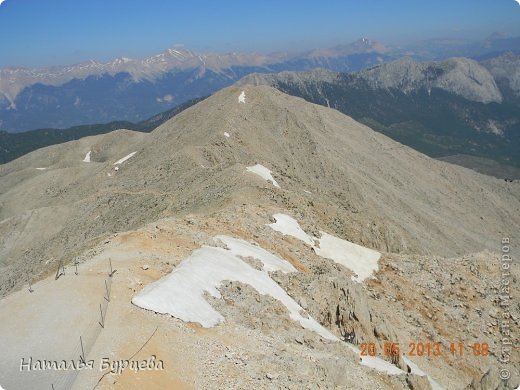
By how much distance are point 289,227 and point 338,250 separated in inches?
240

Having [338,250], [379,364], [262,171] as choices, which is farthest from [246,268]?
[262,171]

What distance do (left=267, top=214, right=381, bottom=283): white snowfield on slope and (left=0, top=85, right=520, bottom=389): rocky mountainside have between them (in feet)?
0.76

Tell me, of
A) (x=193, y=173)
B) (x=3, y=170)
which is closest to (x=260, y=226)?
(x=193, y=173)

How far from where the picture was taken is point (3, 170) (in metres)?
158

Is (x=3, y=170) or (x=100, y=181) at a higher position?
(x=100, y=181)

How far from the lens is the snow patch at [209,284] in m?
23.3

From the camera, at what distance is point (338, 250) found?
159ft

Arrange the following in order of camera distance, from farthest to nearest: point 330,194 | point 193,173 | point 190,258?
point 330,194 < point 193,173 < point 190,258

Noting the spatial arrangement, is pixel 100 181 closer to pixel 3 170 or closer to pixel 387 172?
pixel 387 172

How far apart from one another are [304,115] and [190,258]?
336 ft

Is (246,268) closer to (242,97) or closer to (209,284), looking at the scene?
(209,284)

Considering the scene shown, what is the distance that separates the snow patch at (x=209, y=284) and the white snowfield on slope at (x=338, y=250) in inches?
308
